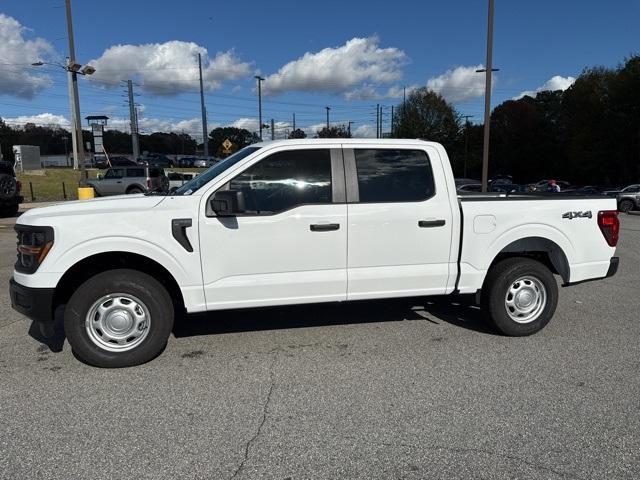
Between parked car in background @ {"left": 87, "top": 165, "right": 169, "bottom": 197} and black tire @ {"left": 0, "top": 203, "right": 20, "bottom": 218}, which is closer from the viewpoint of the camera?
black tire @ {"left": 0, "top": 203, "right": 20, "bottom": 218}

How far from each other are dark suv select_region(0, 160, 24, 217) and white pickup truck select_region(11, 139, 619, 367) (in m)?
14.3

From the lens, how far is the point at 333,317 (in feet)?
18.7

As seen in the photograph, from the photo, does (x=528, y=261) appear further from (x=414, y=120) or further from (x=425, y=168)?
(x=414, y=120)

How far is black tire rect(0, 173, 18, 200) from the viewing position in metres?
16.3

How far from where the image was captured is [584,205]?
5.14 m

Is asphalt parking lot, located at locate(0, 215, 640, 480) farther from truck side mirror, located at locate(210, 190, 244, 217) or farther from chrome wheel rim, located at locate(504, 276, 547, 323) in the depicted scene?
truck side mirror, located at locate(210, 190, 244, 217)

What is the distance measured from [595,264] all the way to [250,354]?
3528 mm

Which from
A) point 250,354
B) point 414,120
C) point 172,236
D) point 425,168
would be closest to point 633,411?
point 425,168

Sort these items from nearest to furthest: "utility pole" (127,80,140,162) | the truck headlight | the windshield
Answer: the truck headlight, the windshield, "utility pole" (127,80,140,162)

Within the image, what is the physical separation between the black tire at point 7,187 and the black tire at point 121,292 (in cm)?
1460

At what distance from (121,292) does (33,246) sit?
0.76 m

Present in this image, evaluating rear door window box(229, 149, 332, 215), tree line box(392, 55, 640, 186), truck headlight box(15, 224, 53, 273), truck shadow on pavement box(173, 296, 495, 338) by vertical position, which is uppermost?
tree line box(392, 55, 640, 186)

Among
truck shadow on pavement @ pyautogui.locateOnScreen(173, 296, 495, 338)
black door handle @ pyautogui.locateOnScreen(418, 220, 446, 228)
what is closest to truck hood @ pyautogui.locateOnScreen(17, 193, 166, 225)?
truck shadow on pavement @ pyautogui.locateOnScreen(173, 296, 495, 338)

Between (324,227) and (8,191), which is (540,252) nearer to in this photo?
(324,227)
